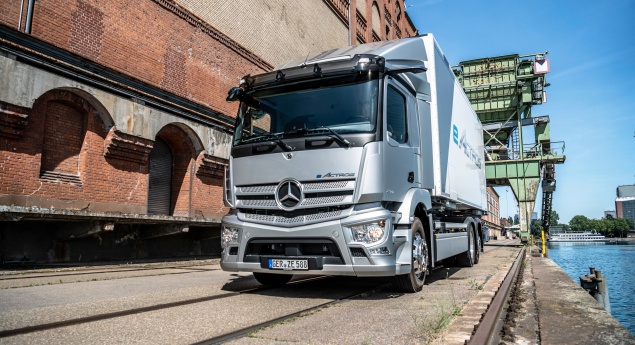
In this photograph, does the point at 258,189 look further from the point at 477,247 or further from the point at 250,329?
the point at 477,247

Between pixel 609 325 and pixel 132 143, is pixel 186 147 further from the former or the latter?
pixel 609 325

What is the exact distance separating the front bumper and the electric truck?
1cm

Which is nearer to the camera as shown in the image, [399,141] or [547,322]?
[547,322]

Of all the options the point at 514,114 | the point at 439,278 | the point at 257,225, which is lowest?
the point at 439,278

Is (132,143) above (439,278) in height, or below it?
above

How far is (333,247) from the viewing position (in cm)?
475

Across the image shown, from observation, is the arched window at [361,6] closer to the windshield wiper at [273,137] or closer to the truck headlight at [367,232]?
the windshield wiper at [273,137]

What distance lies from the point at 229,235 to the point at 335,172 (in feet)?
5.47

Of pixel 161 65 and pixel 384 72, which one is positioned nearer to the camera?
pixel 384 72

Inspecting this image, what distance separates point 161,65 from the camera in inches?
494

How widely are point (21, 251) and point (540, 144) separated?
26.4 metres

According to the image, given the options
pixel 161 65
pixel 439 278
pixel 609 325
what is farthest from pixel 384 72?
pixel 161 65

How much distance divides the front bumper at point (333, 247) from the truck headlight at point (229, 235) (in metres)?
0.27

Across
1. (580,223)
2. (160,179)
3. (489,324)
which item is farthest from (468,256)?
(580,223)
